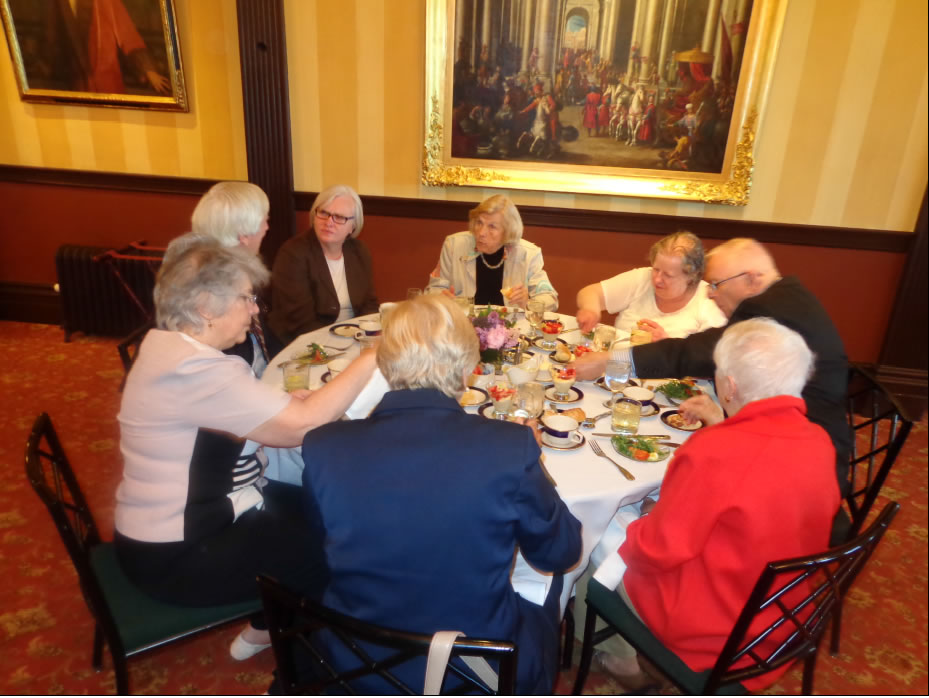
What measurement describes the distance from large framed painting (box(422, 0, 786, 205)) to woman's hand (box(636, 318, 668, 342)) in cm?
189

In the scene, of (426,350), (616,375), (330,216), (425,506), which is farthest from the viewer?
(330,216)

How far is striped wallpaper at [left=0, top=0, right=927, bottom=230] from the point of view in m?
4.16

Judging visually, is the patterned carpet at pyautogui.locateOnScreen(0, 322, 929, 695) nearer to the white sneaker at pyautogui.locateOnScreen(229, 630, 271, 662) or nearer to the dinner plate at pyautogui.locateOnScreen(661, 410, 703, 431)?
the white sneaker at pyautogui.locateOnScreen(229, 630, 271, 662)

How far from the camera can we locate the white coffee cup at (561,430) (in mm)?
2107

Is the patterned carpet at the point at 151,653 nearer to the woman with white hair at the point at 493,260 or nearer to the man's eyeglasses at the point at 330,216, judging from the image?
the man's eyeglasses at the point at 330,216

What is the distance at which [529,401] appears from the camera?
223 cm

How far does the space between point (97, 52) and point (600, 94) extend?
3.94 metres

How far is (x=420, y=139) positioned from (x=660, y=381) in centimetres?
298

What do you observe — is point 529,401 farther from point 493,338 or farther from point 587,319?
point 587,319

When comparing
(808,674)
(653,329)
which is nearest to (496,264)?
(653,329)

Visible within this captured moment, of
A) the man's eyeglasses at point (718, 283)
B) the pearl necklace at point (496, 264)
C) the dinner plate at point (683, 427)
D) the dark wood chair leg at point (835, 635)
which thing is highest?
the man's eyeglasses at point (718, 283)

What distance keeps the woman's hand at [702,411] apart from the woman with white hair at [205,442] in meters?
1.18

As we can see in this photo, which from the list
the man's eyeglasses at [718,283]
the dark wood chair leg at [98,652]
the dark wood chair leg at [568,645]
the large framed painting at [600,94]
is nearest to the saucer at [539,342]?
the man's eyeglasses at [718,283]

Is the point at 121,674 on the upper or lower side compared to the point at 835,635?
upper
